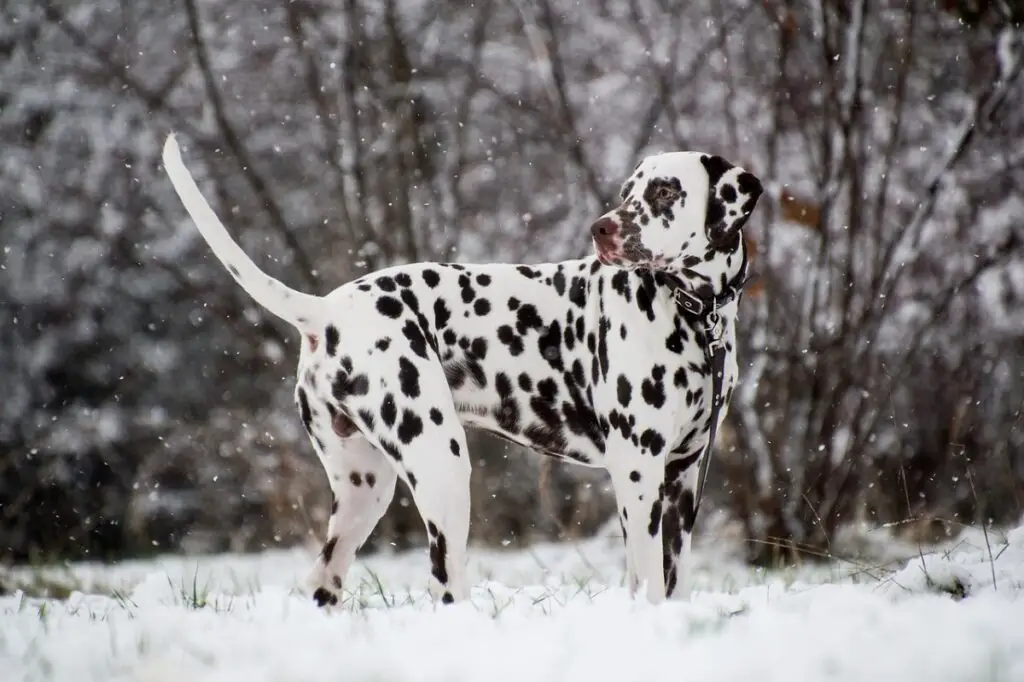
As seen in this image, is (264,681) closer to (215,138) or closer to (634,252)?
(634,252)

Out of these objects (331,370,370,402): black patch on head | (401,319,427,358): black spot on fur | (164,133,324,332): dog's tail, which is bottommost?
(331,370,370,402): black patch on head

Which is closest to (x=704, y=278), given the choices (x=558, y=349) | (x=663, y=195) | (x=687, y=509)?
(x=663, y=195)

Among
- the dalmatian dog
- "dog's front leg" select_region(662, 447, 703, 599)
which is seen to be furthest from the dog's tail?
"dog's front leg" select_region(662, 447, 703, 599)

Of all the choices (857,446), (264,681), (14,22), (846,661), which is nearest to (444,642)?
(264,681)

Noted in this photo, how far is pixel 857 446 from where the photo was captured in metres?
6.79

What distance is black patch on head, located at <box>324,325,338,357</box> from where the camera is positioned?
402 cm

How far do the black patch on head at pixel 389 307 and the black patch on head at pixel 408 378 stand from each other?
0.22 metres

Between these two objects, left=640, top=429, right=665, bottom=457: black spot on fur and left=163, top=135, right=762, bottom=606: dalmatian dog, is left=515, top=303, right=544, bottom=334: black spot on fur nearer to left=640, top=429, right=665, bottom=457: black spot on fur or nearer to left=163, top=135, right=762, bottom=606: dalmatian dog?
left=163, top=135, right=762, bottom=606: dalmatian dog

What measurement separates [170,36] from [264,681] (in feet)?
25.7

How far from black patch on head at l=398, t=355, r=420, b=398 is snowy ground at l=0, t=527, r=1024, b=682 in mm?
783

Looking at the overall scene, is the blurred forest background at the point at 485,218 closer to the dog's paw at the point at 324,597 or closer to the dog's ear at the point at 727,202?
the dog's ear at the point at 727,202

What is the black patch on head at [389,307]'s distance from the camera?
409 cm

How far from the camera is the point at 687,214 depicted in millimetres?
4043

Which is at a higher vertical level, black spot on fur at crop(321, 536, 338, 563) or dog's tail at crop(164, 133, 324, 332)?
dog's tail at crop(164, 133, 324, 332)
